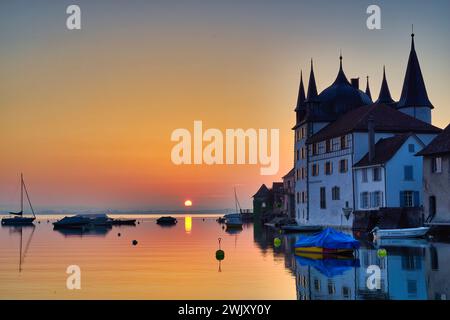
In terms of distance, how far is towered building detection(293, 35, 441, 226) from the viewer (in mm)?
76000

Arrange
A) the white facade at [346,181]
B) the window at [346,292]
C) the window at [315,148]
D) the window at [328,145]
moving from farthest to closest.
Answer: the window at [315,148] < the window at [328,145] < the white facade at [346,181] < the window at [346,292]

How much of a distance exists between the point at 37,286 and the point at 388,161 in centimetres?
4875

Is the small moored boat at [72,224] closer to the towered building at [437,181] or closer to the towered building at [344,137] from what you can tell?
the towered building at [344,137]

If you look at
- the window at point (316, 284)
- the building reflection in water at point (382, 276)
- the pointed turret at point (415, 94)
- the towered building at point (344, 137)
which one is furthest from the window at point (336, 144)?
the window at point (316, 284)

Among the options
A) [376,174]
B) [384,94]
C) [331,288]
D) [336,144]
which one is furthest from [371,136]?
[331,288]

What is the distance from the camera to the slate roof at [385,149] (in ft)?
231

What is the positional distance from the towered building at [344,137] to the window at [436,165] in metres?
7.10

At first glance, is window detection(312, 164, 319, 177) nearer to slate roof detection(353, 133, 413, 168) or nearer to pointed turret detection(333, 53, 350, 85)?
slate roof detection(353, 133, 413, 168)

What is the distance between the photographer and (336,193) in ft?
265

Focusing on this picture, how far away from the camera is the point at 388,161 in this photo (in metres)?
70.1

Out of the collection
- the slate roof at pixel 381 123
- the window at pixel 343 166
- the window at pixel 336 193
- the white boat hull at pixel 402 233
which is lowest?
the white boat hull at pixel 402 233

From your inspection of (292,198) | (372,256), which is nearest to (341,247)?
(372,256)

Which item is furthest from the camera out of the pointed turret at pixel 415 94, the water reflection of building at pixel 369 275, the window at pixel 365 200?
the pointed turret at pixel 415 94
